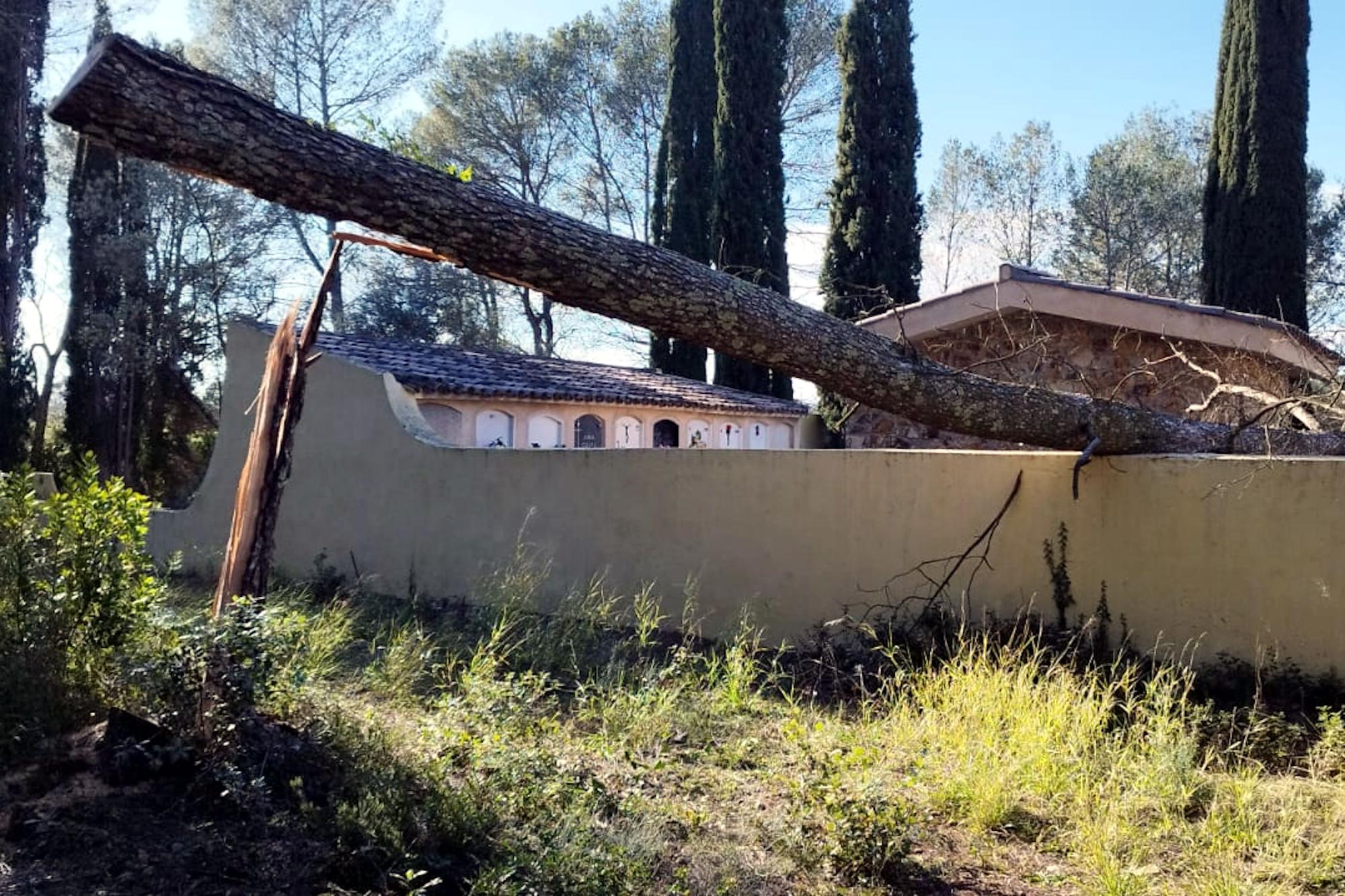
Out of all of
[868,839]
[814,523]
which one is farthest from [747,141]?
[868,839]

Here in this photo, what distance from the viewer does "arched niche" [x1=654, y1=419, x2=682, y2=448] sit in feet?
60.5

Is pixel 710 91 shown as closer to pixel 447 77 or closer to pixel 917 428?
pixel 447 77

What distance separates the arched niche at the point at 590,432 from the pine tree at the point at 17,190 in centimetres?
1322

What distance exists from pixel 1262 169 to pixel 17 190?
25.3 metres

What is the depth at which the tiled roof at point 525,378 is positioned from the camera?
45.1 feet

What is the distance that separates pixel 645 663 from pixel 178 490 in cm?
2011

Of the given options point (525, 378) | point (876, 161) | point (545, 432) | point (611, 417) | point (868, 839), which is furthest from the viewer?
point (876, 161)

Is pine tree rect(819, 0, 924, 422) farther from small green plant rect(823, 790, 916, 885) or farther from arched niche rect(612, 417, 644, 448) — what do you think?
small green plant rect(823, 790, 916, 885)

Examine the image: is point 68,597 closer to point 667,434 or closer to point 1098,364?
point 1098,364

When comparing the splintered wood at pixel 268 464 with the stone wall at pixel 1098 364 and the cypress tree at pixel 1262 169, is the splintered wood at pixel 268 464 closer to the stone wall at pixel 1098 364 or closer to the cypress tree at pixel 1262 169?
the stone wall at pixel 1098 364

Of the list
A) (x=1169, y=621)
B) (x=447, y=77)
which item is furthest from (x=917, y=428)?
(x=447, y=77)

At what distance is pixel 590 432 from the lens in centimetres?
1688

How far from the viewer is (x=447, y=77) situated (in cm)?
2925

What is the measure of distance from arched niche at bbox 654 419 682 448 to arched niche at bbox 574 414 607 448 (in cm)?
163
